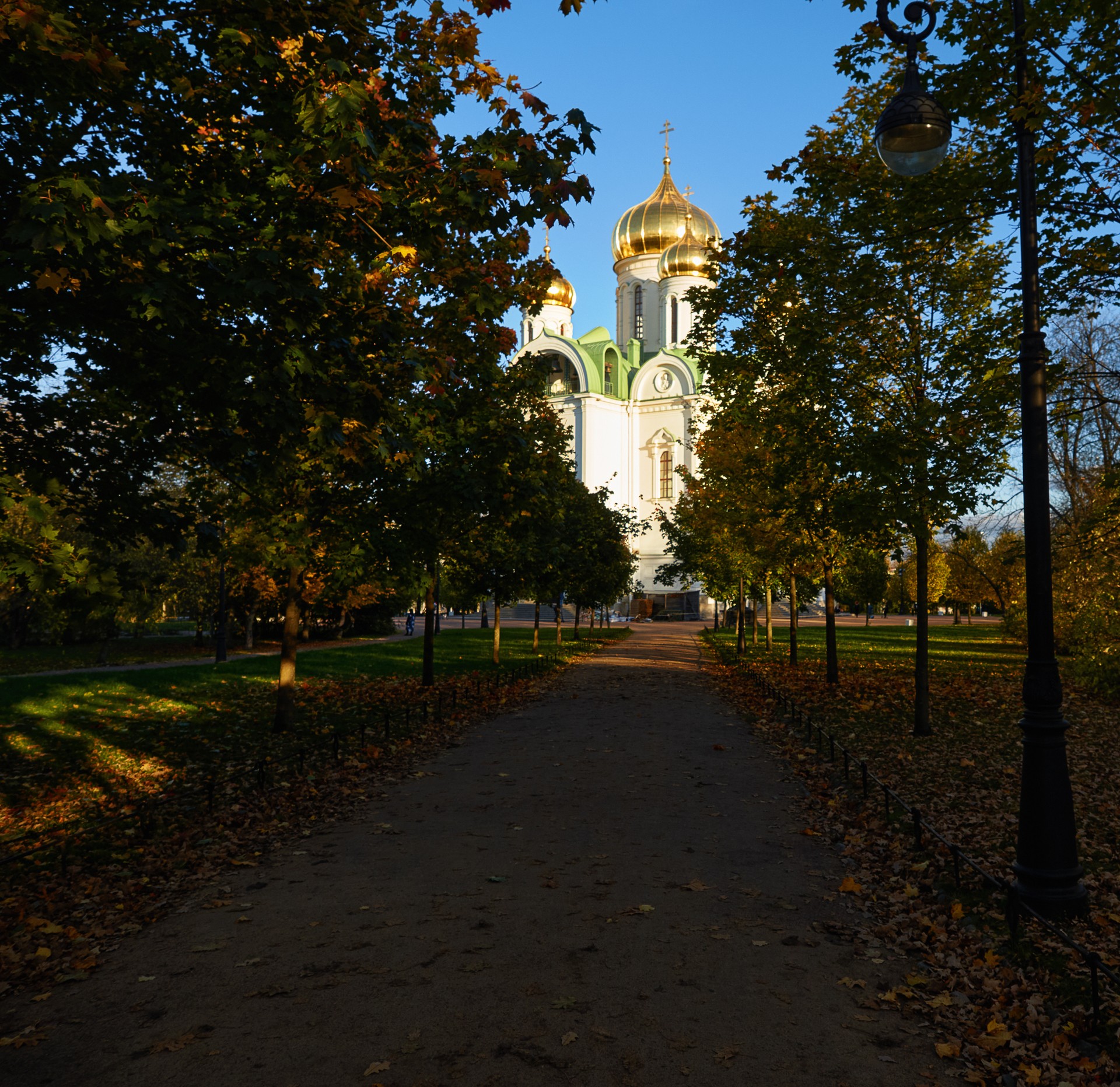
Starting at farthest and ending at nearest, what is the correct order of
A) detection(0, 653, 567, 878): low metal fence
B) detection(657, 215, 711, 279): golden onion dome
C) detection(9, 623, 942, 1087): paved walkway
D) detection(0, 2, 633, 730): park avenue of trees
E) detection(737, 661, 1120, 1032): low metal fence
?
detection(657, 215, 711, 279): golden onion dome
detection(0, 653, 567, 878): low metal fence
detection(0, 2, 633, 730): park avenue of trees
detection(737, 661, 1120, 1032): low metal fence
detection(9, 623, 942, 1087): paved walkway

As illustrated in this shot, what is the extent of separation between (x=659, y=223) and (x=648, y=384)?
13820 millimetres

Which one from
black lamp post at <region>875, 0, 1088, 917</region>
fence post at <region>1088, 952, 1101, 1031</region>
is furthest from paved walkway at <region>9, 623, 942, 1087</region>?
black lamp post at <region>875, 0, 1088, 917</region>

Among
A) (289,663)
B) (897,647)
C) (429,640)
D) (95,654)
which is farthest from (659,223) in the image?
(289,663)

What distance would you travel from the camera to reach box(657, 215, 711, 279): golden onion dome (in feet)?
234

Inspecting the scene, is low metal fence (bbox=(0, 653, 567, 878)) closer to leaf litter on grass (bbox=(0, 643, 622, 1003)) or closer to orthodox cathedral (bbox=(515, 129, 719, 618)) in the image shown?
leaf litter on grass (bbox=(0, 643, 622, 1003))

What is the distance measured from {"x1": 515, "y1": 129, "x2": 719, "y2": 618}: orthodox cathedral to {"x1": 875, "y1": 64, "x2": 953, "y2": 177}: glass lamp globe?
6475cm

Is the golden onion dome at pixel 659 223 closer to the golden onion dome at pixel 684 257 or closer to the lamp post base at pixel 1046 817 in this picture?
the golden onion dome at pixel 684 257

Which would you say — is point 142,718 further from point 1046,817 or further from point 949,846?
point 1046,817

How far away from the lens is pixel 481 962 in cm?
514

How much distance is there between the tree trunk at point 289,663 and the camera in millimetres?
13141

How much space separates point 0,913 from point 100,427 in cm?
374

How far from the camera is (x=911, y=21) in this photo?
6.22 meters

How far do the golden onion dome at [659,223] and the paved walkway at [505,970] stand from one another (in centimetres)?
7177

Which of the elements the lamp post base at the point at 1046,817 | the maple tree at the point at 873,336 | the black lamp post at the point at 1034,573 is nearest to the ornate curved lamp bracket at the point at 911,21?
the black lamp post at the point at 1034,573
